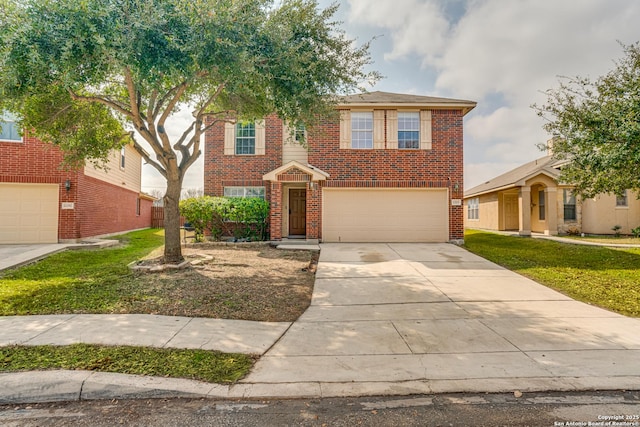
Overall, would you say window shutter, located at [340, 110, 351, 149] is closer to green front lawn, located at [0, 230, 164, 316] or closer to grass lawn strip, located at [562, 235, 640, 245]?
green front lawn, located at [0, 230, 164, 316]

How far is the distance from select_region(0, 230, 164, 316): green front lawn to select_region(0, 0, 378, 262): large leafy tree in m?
1.57

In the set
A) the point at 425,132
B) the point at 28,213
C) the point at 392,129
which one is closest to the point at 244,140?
the point at 392,129

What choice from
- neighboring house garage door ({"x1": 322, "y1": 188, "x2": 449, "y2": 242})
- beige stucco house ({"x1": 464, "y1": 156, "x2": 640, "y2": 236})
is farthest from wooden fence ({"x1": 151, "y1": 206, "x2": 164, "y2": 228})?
beige stucco house ({"x1": 464, "y1": 156, "x2": 640, "y2": 236})

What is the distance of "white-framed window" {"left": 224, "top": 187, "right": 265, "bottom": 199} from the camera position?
44.6ft

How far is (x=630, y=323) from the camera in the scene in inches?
189

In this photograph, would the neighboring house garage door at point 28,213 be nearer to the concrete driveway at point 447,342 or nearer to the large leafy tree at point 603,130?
the concrete driveway at point 447,342

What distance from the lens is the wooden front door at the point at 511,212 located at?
65.1 ft

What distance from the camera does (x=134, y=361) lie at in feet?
11.2

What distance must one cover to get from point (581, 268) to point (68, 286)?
41.5ft

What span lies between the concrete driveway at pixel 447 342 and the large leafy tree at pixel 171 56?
4599mm

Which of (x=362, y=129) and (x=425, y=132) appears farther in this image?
(x=362, y=129)

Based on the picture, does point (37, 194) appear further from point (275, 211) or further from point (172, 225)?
point (275, 211)

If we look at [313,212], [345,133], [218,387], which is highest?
[345,133]

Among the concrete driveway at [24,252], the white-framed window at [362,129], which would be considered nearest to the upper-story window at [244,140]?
the white-framed window at [362,129]
